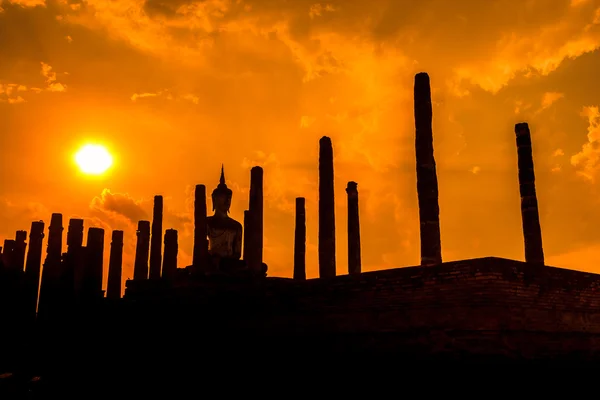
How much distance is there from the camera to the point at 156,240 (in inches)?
1142

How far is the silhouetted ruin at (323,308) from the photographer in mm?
8500

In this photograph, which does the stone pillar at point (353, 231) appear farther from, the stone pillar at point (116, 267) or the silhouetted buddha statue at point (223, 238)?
the stone pillar at point (116, 267)

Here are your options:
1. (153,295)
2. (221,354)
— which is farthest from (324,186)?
(221,354)

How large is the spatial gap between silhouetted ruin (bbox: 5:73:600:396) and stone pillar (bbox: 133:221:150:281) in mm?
6915

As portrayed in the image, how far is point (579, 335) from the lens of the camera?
31.7 feet

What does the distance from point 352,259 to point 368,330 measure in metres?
14.4

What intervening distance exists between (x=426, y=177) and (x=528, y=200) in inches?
136

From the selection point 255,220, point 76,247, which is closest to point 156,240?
point 255,220

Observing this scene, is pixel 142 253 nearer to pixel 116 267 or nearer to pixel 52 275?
pixel 116 267

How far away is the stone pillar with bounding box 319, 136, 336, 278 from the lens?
21812mm

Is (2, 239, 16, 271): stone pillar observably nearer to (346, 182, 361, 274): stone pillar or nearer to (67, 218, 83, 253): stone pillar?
(67, 218, 83, 253): stone pillar

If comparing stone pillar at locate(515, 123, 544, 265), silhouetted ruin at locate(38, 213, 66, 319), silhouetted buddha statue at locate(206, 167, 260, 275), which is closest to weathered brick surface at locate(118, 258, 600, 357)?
silhouetted buddha statue at locate(206, 167, 260, 275)

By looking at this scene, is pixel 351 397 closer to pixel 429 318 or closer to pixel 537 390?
pixel 429 318

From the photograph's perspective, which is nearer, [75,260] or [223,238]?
[223,238]
